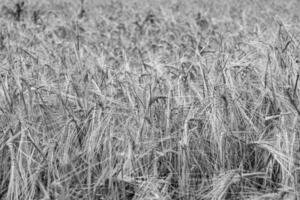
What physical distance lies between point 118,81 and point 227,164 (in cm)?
87

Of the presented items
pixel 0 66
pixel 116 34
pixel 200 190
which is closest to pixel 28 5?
pixel 116 34

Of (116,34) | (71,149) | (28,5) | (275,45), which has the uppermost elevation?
(28,5)

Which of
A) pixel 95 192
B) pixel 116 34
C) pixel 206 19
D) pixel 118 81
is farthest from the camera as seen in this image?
pixel 206 19

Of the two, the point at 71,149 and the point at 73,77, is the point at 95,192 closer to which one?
the point at 71,149

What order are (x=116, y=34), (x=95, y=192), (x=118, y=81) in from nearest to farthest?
1. (x=95, y=192)
2. (x=118, y=81)
3. (x=116, y=34)

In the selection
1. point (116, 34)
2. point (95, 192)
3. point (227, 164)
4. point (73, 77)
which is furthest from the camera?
point (116, 34)

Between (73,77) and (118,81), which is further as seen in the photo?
(73,77)

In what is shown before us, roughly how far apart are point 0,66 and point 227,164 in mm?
1615

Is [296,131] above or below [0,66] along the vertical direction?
below

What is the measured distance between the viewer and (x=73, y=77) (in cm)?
354

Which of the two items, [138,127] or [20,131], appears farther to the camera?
[138,127]

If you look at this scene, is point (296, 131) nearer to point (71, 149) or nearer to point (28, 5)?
point (71, 149)

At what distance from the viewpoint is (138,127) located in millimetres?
3020

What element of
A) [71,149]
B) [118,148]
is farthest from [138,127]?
[71,149]
